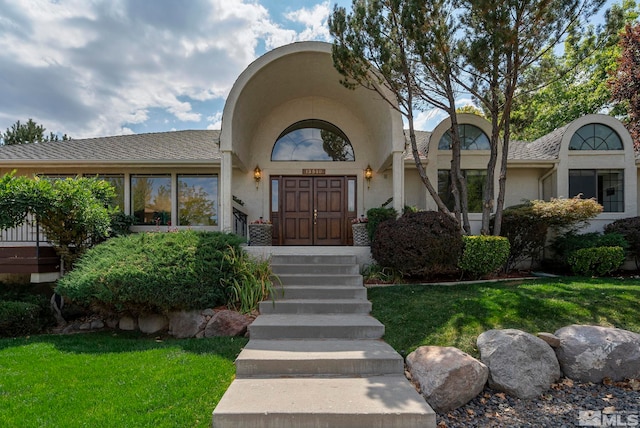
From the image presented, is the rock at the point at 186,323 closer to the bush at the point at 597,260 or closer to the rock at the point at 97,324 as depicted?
the rock at the point at 97,324

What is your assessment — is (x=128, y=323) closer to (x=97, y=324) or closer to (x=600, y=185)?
(x=97, y=324)

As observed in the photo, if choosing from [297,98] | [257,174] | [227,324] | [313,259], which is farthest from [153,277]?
[297,98]

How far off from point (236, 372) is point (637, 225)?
10636 millimetres

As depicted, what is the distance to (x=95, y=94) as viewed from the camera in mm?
12234

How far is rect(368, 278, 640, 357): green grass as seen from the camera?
176 inches

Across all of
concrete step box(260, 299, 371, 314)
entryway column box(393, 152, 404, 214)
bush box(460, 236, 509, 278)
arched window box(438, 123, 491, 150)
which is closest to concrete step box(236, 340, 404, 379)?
concrete step box(260, 299, 371, 314)

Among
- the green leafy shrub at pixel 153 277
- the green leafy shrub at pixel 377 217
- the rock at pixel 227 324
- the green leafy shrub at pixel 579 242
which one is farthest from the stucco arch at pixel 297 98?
the green leafy shrub at pixel 579 242

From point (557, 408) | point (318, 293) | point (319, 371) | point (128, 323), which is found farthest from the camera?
point (318, 293)

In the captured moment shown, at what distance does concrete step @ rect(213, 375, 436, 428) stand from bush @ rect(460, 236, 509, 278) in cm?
423

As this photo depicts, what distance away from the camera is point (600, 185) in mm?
9828

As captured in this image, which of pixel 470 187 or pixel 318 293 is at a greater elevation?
pixel 470 187
